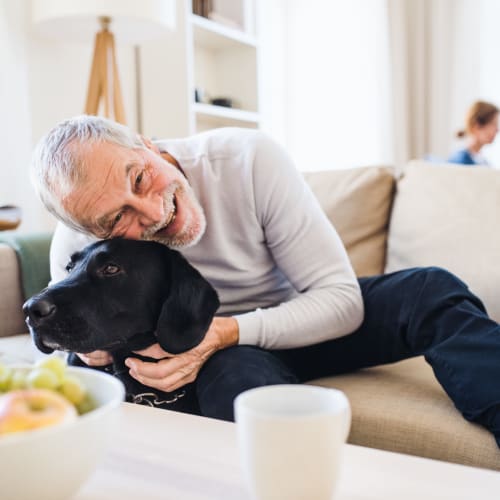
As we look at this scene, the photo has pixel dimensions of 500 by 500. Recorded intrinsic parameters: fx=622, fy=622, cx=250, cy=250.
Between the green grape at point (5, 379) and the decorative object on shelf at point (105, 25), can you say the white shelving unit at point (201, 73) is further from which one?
the green grape at point (5, 379)

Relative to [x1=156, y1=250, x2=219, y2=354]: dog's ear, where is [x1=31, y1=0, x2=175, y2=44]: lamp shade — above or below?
above

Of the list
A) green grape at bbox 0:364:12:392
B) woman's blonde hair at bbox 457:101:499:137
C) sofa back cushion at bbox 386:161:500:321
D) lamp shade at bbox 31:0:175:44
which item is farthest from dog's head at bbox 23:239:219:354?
woman's blonde hair at bbox 457:101:499:137

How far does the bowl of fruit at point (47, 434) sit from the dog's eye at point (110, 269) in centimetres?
47

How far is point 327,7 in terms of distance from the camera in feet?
13.7

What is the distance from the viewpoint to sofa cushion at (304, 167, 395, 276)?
5.96ft

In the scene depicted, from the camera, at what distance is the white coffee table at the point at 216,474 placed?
1.82 ft

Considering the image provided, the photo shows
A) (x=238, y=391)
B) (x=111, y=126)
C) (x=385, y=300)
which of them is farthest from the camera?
(x=385, y=300)

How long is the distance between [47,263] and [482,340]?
1067mm

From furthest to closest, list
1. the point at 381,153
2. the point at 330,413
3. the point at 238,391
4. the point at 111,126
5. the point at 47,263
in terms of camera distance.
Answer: the point at 381,153, the point at 47,263, the point at 111,126, the point at 238,391, the point at 330,413

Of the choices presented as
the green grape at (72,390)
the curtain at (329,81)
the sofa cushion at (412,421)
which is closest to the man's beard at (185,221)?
the sofa cushion at (412,421)

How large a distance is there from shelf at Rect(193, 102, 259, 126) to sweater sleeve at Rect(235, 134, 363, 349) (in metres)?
1.89

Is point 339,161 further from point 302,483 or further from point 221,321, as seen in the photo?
point 302,483

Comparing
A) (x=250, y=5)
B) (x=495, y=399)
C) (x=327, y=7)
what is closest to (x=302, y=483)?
(x=495, y=399)

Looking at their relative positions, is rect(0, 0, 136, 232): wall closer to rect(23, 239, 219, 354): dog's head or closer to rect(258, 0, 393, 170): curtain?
rect(23, 239, 219, 354): dog's head
